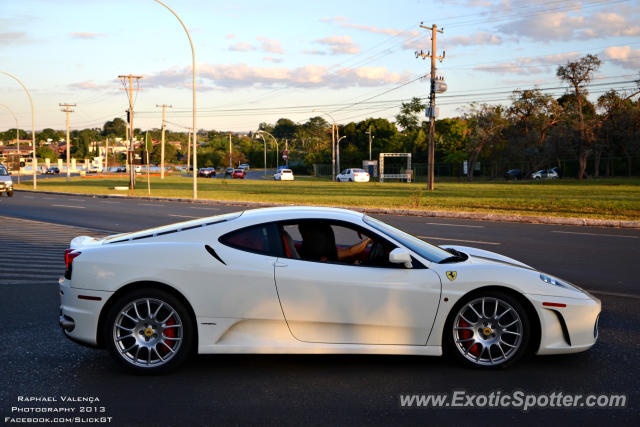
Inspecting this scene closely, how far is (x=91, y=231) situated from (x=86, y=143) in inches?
7769

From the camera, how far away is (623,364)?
5.00 metres

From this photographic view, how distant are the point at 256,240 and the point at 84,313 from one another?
1460mm

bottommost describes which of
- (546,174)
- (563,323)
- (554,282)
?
(563,323)

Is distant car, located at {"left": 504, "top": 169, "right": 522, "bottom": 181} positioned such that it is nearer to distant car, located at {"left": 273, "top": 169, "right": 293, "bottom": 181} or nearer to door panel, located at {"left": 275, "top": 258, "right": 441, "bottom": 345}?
distant car, located at {"left": 273, "top": 169, "right": 293, "bottom": 181}

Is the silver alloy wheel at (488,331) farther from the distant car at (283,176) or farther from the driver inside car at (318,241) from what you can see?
the distant car at (283,176)

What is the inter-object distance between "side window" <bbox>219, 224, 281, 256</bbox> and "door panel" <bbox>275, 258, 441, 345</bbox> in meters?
0.20

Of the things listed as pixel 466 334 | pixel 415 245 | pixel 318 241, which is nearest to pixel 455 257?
pixel 415 245

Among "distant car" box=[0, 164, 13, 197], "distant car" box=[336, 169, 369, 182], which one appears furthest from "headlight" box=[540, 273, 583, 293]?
"distant car" box=[336, 169, 369, 182]

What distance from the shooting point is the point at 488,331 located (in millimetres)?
4809

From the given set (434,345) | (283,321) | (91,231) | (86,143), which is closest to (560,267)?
(434,345)

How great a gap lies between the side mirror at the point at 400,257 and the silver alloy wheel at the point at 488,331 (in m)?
0.58

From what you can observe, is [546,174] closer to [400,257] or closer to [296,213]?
[296,213]

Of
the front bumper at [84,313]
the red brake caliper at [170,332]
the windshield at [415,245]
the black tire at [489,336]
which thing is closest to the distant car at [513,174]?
the windshield at [415,245]

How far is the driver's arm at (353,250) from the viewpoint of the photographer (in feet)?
17.3
